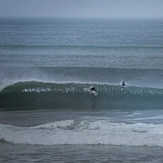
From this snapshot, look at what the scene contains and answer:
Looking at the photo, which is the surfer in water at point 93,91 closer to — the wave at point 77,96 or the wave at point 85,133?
the wave at point 77,96

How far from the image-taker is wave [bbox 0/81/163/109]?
36.8ft

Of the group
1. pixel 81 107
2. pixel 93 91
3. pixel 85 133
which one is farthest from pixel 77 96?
pixel 85 133

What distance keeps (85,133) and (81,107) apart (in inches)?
115

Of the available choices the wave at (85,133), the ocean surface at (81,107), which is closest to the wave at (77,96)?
the ocean surface at (81,107)

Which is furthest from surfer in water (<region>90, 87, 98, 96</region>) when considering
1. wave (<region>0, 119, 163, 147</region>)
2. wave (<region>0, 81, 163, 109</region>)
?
wave (<region>0, 119, 163, 147</region>)

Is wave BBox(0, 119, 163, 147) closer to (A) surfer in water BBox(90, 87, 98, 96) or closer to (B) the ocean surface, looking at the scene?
(B) the ocean surface

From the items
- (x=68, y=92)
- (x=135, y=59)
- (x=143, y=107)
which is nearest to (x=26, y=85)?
(x=68, y=92)

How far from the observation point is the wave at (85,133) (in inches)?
299

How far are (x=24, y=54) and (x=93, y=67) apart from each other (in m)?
5.89

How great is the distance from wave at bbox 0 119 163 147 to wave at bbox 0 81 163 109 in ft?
7.65

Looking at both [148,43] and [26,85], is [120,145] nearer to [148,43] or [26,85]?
[26,85]

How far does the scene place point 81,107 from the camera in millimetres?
10977

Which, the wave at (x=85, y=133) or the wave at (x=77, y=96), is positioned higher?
the wave at (x=77, y=96)

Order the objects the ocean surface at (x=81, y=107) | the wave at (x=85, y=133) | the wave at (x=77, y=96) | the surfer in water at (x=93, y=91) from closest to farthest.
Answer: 1. the ocean surface at (x=81, y=107)
2. the wave at (x=85, y=133)
3. the wave at (x=77, y=96)
4. the surfer in water at (x=93, y=91)
